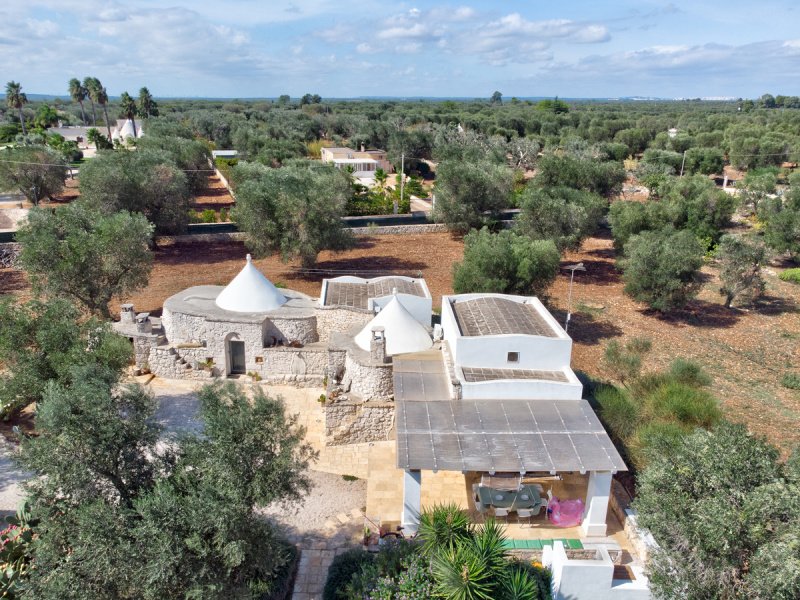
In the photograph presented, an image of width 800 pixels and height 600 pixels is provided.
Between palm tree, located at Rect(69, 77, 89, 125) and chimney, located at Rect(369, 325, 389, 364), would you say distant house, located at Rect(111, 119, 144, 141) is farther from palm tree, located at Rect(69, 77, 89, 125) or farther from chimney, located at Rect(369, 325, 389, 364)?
chimney, located at Rect(369, 325, 389, 364)

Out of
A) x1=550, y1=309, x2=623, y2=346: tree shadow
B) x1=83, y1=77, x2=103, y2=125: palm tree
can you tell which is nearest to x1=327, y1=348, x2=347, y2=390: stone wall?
x1=550, y1=309, x2=623, y2=346: tree shadow

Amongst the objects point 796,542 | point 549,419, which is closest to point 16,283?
point 549,419

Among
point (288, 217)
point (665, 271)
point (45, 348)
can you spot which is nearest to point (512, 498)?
point (45, 348)

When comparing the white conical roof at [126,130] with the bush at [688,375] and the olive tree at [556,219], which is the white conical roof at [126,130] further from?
the bush at [688,375]

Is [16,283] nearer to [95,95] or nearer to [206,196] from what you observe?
[206,196]

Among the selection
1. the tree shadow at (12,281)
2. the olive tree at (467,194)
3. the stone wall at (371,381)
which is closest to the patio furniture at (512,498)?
the stone wall at (371,381)
